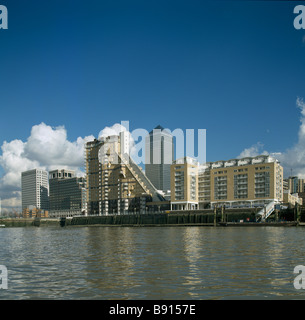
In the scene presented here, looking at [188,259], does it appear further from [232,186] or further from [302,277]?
[232,186]

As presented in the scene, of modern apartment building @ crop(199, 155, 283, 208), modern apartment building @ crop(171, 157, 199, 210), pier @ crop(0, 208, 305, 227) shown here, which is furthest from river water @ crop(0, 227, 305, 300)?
modern apartment building @ crop(171, 157, 199, 210)

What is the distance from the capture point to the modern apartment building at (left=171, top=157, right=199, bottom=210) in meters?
174

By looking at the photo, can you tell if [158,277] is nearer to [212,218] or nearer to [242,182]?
[212,218]

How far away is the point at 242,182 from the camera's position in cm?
16112

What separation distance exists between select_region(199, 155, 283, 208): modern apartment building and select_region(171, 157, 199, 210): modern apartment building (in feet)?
11.8

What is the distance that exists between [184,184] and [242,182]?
1055 inches

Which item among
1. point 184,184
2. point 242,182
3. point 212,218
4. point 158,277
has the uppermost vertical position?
point 242,182

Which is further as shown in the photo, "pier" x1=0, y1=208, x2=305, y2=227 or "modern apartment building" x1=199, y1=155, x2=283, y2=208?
"modern apartment building" x1=199, y1=155, x2=283, y2=208

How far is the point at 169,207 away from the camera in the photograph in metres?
193

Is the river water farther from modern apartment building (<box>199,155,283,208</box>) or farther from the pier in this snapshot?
modern apartment building (<box>199,155,283,208</box>)

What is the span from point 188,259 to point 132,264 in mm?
5300

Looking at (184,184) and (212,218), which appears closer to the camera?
(212,218)

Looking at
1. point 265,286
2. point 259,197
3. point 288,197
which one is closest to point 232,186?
point 259,197

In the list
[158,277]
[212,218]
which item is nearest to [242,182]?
[212,218]
